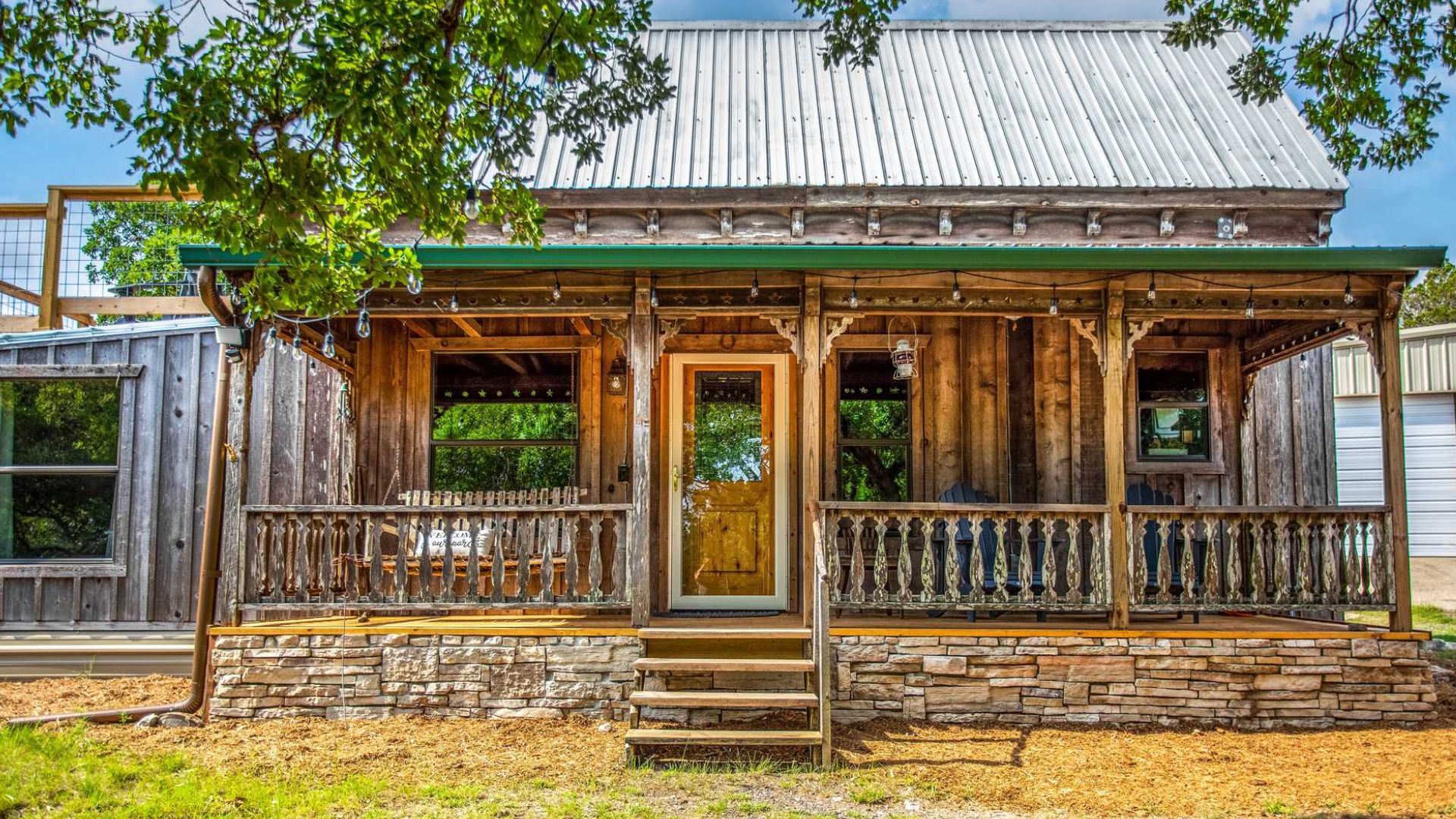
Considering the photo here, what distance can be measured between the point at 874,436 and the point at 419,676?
161 inches

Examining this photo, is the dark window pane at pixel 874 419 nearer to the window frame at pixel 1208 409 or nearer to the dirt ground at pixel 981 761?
the window frame at pixel 1208 409

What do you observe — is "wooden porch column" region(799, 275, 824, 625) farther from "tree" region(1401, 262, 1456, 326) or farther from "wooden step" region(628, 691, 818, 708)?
"tree" region(1401, 262, 1456, 326)

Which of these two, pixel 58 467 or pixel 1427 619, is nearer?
pixel 58 467

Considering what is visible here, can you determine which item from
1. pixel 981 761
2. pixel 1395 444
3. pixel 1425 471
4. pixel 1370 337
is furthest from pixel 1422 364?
pixel 981 761

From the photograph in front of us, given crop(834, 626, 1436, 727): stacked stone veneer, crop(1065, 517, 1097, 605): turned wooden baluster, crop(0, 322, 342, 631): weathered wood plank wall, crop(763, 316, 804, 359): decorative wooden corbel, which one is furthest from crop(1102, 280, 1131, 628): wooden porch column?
crop(0, 322, 342, 631): weathered wood plank wall

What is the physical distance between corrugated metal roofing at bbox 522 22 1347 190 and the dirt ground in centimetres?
454

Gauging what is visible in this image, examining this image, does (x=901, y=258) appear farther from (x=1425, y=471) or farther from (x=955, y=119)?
(x=1425, y=471)

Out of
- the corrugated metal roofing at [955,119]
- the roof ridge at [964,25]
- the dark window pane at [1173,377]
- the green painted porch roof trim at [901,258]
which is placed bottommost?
the dark window pane at [1173,377]

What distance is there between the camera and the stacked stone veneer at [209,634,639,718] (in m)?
7.20

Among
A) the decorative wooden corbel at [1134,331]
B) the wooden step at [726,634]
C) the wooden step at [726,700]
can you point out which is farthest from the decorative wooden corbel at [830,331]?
the wooden step at [726,700]

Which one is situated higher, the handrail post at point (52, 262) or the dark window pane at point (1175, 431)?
the handrail post at point (52, 262)

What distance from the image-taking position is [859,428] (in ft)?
29.2

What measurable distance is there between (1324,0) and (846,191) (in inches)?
146

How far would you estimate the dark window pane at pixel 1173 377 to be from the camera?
9.20m
